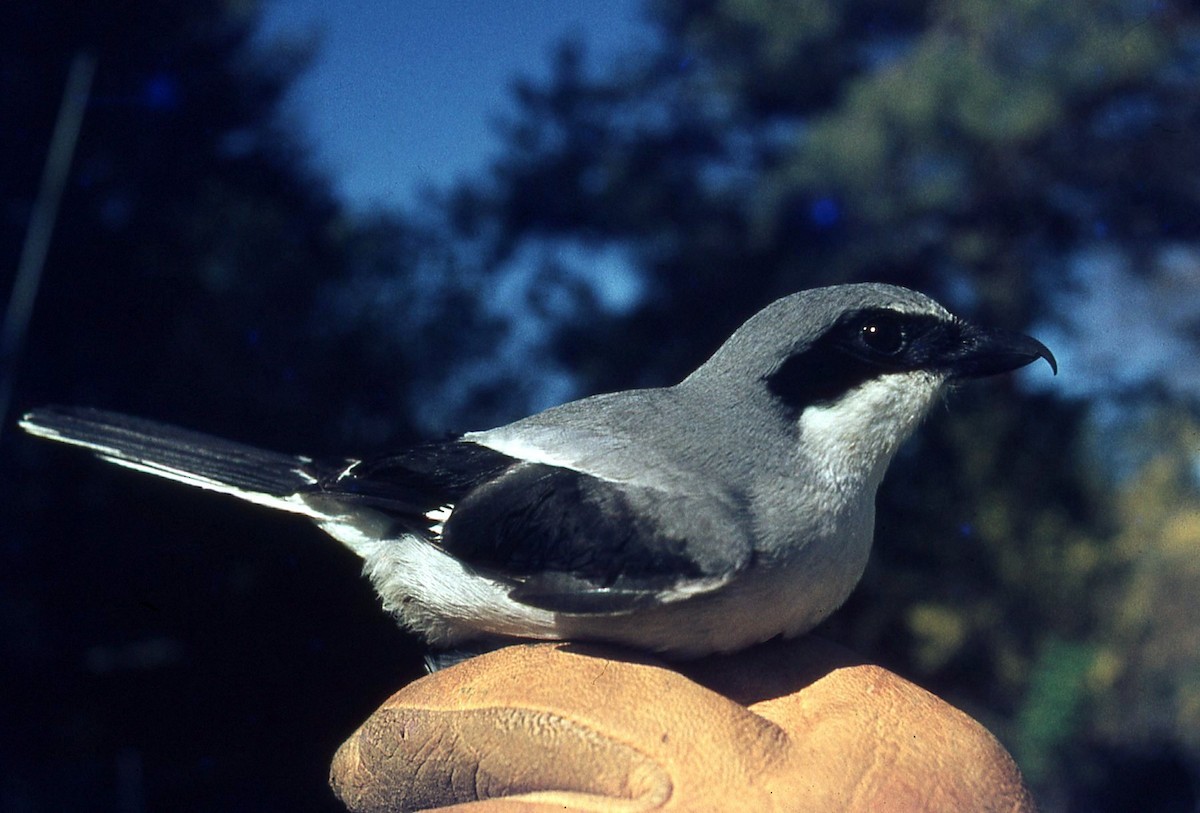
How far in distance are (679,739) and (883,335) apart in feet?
1.71

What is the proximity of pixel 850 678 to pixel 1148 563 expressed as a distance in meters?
4.49

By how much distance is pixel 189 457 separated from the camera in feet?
4.43

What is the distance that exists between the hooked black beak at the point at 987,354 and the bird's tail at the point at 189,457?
853 mm

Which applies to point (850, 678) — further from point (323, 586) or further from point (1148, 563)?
point (1148, 563)

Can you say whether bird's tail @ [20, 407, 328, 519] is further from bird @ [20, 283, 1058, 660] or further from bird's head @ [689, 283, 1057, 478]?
bird's head @ [689, 283, 1057, 478]

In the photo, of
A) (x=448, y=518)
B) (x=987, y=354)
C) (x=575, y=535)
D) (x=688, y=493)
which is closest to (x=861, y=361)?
(x=987, y=354)

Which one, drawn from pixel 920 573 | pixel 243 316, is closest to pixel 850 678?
pixel 243 316

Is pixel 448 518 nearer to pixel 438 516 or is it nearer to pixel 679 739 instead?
pixel 438 516

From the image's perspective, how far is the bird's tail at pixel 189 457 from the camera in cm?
131

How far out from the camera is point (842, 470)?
1114 millimetres

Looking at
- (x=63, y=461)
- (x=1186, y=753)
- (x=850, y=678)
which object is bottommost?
(x=1186, y=753)

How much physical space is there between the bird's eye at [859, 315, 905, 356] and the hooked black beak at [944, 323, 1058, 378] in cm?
7

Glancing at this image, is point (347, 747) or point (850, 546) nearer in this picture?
point (850, 546)

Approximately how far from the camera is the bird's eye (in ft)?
3.70
